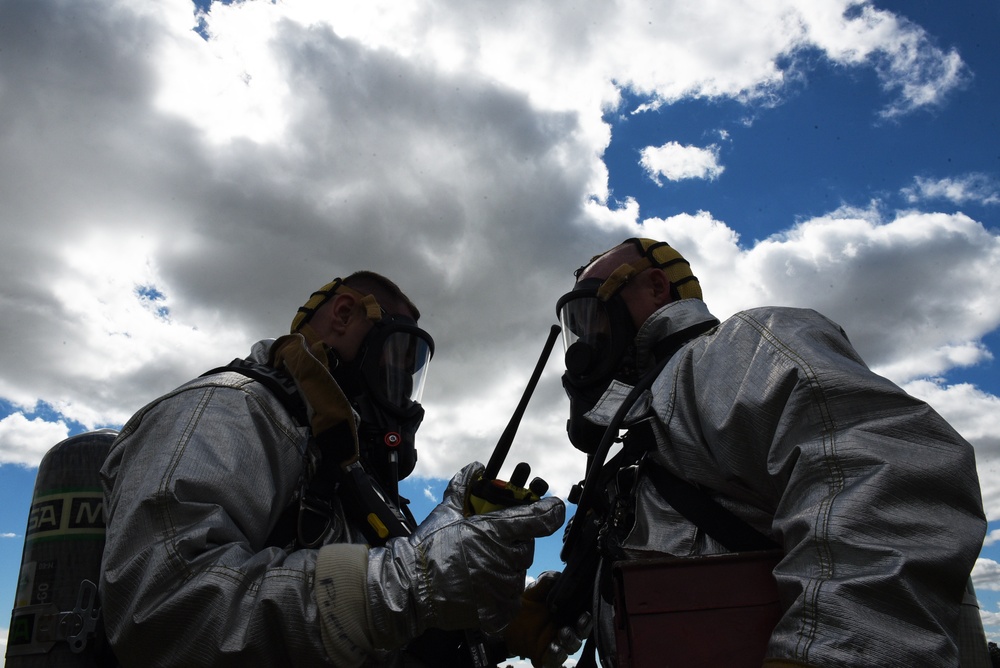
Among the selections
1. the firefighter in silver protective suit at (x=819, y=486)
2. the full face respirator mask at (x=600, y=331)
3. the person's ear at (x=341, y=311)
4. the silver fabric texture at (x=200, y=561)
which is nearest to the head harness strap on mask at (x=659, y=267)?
the full face respirator mask at (x=600, y=331)

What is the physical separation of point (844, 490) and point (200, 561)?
181 centimetres

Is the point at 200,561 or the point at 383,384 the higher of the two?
the point at 383,384

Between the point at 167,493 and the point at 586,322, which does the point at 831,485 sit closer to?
the point at 586,322

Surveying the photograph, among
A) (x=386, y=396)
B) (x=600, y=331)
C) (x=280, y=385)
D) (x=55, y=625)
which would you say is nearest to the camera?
(x=55, y=625)

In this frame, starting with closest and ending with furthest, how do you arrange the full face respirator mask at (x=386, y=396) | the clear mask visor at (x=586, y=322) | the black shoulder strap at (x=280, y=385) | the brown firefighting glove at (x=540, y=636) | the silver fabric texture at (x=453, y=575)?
the silver fabric texture at (x=453, y=575)
the black shoulder strap at (x=280, y=385)
the brown firefighting glove at (x=540, y=636)
the clear mask visor at (x=586, y=322)
the full face respirator mask at (x=386, y=396)

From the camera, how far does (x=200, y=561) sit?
7.05ft

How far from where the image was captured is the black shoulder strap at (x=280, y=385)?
2.83 metres

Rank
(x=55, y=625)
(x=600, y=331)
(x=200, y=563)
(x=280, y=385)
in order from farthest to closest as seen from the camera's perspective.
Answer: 1. (x=600, y=331)
2. (x=280, y=385)
3. (x=55, y=625)
4. (x=200, y=563)

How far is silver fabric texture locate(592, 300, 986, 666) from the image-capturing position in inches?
63.1

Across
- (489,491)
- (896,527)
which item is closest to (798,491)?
(896,527)

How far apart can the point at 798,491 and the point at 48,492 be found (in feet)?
8.92

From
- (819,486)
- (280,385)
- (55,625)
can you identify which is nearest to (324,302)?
(280,385)

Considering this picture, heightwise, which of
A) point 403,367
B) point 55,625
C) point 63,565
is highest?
point 403,367

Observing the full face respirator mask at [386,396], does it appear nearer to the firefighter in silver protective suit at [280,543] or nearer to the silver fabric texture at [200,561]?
the firefighter in silver protective suit at [280,543]
